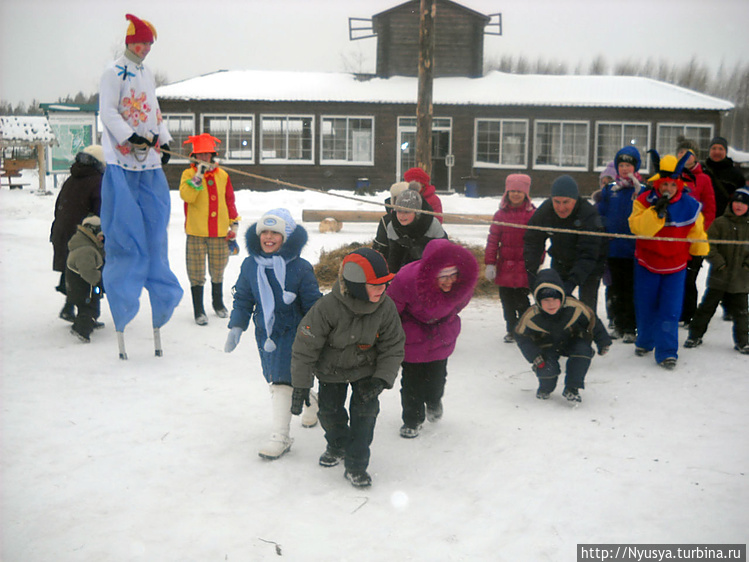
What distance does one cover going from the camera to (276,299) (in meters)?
4.29

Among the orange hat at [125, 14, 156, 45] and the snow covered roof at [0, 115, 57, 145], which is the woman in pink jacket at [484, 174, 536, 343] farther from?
the snow covered roof at [0, 115, 57, 145]

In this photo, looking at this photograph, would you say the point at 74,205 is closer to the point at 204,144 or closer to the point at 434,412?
the point at 204,144

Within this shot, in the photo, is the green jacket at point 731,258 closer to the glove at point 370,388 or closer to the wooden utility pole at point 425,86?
the glove at point 370,388

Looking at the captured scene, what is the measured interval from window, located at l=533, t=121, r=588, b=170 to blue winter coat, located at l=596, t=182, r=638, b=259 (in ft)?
59.7

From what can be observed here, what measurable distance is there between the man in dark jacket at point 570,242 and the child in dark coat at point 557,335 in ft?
2.44

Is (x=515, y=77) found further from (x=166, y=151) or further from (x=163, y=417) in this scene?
(x=163, y=417)

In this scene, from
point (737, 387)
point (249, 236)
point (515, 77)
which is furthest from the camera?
point (515, 77)

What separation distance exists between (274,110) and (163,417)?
20.6m

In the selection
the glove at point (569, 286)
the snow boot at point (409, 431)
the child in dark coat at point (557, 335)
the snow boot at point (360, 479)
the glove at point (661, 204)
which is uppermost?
the glove at point (661, 204)

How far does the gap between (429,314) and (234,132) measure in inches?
840

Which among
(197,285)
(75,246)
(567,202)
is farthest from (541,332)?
(75,246)

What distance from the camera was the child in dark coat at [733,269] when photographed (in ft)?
21.2

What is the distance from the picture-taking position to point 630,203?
672 centimetres

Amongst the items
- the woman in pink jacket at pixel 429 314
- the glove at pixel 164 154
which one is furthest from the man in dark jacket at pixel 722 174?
the glove at pixel 164 154
